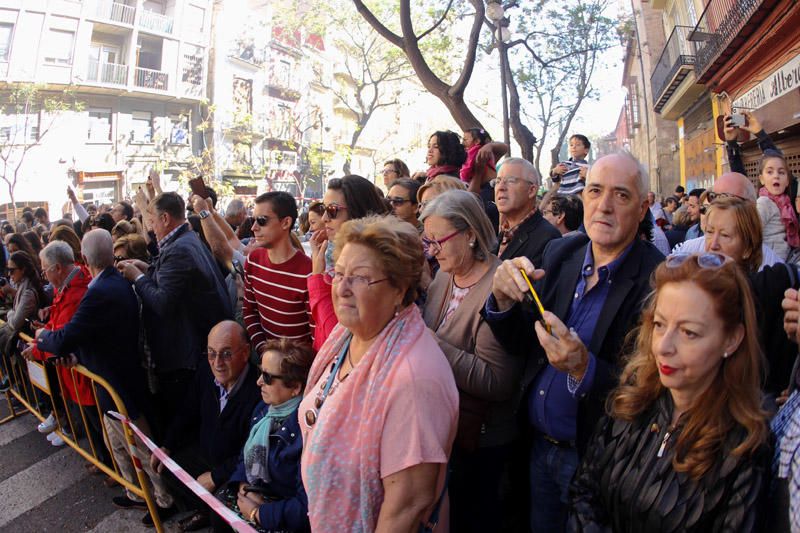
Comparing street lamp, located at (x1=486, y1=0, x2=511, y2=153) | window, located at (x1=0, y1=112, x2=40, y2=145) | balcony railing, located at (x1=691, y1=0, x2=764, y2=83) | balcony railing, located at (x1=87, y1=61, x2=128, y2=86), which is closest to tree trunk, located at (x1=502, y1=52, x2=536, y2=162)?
street lamp, located at (x1=486, y1=0, x2=511, y2=153)

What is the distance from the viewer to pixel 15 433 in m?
5.25

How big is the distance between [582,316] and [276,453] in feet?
5.49

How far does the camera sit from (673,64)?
17594mm

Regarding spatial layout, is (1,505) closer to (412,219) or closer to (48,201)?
(412,219)

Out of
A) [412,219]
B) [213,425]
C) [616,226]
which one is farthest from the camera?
[412,219]

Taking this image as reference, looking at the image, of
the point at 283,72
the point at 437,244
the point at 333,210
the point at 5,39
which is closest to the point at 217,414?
the point at 333,210

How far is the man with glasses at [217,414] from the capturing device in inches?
129

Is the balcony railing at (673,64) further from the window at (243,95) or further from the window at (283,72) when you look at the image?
the window at (283,72)

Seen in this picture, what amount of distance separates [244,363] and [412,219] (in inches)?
65.2

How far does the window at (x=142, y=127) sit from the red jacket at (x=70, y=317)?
2875 cm

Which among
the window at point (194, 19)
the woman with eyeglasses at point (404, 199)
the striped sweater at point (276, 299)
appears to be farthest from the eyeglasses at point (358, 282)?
the window at point (194, 19)

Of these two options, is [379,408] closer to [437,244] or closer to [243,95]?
[437,244]

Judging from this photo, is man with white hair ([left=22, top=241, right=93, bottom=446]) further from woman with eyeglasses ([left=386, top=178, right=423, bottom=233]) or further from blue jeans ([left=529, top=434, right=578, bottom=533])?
blue jeans ([left=529, top=434, right=578, bottom=533])

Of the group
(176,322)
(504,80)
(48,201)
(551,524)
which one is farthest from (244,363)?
(48,201)
